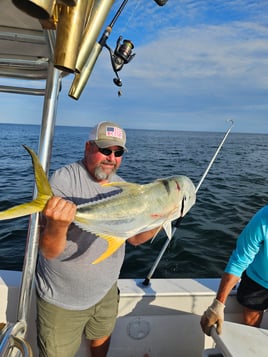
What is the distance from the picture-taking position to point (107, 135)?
7.02ft

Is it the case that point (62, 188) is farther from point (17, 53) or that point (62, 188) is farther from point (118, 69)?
point (118, 69)

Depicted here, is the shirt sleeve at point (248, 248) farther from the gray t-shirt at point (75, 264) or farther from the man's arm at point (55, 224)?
the man's arm at point (55, 224)

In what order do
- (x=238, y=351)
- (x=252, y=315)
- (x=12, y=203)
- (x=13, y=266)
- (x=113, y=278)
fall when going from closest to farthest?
1. (x=238, y=351)
2. (x=113, y=278)
3. (x=252, y=315)
4. (x=13, y=266)
5. (x=12, y=203)

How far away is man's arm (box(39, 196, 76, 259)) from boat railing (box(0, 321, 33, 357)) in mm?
465

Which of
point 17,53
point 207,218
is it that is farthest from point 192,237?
point 17,53

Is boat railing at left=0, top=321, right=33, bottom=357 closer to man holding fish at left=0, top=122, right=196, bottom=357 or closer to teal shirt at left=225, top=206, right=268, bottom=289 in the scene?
man holding fish at left=0, top=122, right=196, bottom=357

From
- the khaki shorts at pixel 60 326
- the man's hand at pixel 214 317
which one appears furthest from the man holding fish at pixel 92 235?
the man's hand at pixel 214 317

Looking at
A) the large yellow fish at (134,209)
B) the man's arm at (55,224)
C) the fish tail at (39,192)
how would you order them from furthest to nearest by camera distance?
the large yellow fish at (134,209) → the man's arm at (55,224) → the fish tail at (39,192)

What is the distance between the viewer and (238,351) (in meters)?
1.98

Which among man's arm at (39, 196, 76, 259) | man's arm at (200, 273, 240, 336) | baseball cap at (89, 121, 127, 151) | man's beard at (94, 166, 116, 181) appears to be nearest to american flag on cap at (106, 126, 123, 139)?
baseball cap at (89, 121, 127, 151)

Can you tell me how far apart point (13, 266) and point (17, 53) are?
4595 millimetres

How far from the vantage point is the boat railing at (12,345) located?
4.82 ft

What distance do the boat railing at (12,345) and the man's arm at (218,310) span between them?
1388mm

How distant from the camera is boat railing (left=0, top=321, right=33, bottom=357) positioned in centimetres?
147
